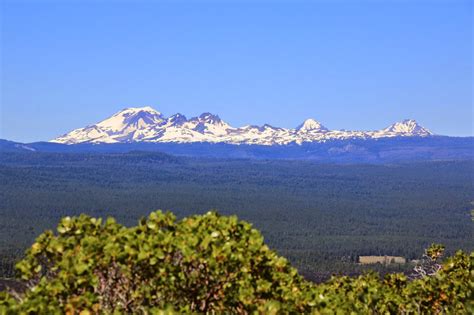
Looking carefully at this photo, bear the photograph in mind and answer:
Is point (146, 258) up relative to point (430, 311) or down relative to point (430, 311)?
up

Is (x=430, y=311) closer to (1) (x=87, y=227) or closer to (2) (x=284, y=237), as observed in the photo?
(1) (x=87, y=227)

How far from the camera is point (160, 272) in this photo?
12312mm

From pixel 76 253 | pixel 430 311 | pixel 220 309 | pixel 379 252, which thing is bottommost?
pixel 379 252

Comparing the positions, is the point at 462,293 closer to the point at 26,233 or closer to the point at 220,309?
the point at 220,309

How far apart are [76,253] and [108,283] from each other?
79 centimetres

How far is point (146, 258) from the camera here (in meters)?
12.2

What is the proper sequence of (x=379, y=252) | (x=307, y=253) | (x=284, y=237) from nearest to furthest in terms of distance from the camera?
(x=307, y=253) → (x=379, y=252) → (x=284, y=237)

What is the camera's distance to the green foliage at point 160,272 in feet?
39.2

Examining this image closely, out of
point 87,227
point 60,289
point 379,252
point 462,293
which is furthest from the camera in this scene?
point 379,252

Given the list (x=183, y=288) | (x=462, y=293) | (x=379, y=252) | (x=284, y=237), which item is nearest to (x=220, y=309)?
(x=183, y=288)

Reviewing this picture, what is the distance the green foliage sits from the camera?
39.2 feet

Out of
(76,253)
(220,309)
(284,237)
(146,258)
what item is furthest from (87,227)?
(284,237)

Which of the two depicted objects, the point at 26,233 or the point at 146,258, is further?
the point at 26,233

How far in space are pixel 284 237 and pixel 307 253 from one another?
32.4 m
